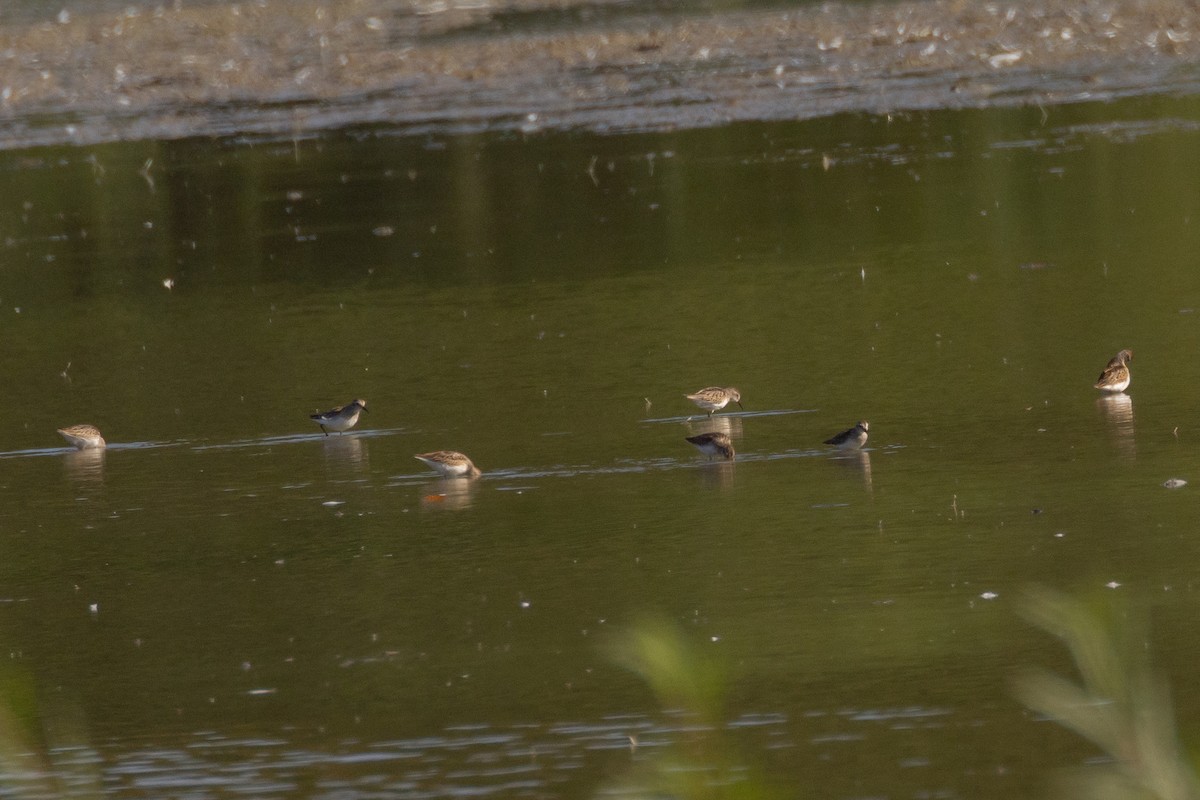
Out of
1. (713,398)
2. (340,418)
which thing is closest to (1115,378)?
(713,398)

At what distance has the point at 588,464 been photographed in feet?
34.7

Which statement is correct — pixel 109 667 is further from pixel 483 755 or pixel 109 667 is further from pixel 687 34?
pixel 687 34

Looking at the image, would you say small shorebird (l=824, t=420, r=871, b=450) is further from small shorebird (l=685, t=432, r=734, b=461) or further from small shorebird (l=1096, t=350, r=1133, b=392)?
small shorebird (l=1096, t=350, r=1133, b=392)

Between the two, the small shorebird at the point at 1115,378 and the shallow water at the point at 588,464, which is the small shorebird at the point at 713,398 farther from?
the small shorebird at the point at 1115,378

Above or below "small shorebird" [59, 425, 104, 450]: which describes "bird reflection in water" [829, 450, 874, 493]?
below

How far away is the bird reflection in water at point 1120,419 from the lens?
10.1 m

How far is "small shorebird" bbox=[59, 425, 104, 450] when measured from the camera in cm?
1164

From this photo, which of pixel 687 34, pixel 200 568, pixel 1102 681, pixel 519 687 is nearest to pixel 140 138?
pixel 687 34

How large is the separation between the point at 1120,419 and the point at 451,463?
3.42 meters

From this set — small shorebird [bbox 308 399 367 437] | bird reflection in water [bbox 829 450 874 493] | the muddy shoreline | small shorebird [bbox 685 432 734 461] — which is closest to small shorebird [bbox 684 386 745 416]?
small shorebird [bbox 685 432 734 461]

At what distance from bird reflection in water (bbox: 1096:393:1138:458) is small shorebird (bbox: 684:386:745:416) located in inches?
76.8

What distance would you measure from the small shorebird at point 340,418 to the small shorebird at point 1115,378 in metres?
4.05

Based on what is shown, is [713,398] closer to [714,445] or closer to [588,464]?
[714,445]

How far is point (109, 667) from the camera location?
25.8ft
